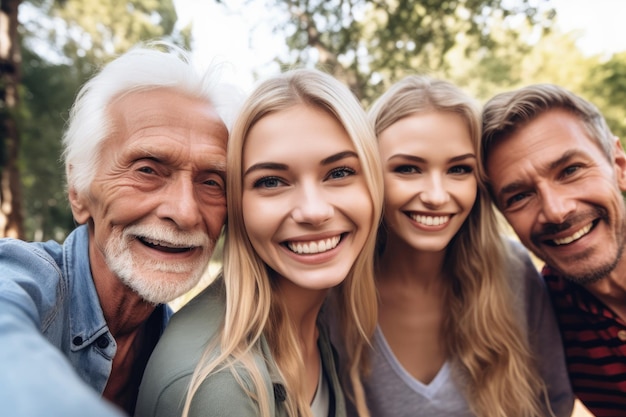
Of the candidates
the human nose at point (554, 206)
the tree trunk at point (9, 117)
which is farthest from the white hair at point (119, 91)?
the tree trunk at point (9, 117)

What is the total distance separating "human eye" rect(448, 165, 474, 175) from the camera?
8.00 ft

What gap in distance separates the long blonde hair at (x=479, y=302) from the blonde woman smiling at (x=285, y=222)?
2.08 feet

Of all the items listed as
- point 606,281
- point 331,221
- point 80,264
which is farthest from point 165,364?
point 606,281

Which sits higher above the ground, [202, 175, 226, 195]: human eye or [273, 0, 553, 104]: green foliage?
[273, 0, 553, 104]: green foliage

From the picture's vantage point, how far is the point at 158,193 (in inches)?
80.4

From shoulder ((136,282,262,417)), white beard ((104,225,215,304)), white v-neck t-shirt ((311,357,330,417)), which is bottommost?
white v-neck t-shirt ((311,357,330,417))

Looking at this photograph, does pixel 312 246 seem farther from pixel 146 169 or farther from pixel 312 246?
pixel 146 169

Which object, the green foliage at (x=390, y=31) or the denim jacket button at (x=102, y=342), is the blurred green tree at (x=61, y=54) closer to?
the green foliage at (x=390, y=31)

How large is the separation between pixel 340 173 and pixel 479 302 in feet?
4.41

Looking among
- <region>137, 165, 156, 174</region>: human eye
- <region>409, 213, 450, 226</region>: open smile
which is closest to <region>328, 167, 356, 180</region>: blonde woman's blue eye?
<region>409, 213, 450, 226</region>: open smile

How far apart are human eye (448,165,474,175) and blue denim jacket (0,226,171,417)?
1.74m

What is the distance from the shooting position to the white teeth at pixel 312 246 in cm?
196

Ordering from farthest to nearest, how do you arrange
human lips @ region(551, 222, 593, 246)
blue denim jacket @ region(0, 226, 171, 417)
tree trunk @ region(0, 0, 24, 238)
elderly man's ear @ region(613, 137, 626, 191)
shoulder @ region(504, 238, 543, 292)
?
1. tree trunk @ region(0, 0, 24, 238)
2. shoulder @ region(504, 238, 543, 292)
3. elderly man's ear @ region(613, 137, 626, 191)
4. human lips @ region(551, 222, 593, 246)
5. blue denim jacket @ region(0, 226, 171, 417)

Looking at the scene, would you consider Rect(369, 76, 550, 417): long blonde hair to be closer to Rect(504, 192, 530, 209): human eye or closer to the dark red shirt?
Rect(504, 192, 530, 209): human eye
